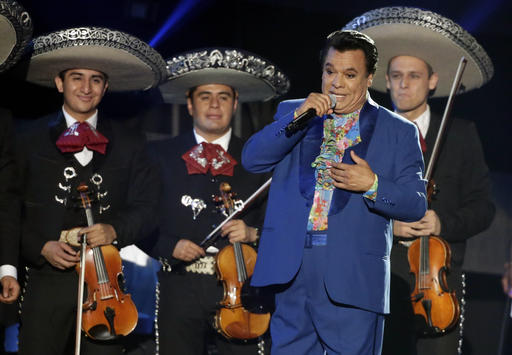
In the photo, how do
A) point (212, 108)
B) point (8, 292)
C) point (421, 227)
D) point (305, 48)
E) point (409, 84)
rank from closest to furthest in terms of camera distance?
point (8, 292) < point (421, 227) < point (409, 84) < point (212, 108) < point (305, 48)

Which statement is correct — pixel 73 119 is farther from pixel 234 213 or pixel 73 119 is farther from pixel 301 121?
pixel 301 121

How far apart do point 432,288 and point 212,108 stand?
163cm

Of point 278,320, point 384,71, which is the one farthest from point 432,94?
point 278,320

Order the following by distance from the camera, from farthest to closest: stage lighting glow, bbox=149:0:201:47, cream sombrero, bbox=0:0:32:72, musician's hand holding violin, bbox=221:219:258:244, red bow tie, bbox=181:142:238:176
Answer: stage lighting glow, bbox=149:0:201:47 → red bow tie, bbox=181:142:238:176 → musician's hand holding violin, bbox=221:219:258:244 → cream sombrero, bbox=0:0:32:72

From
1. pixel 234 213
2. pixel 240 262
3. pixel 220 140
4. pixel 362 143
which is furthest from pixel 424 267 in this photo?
pixel 220 140

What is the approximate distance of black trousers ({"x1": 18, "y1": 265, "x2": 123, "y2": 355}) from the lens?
4.17 metres

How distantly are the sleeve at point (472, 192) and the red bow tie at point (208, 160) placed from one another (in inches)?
45.3

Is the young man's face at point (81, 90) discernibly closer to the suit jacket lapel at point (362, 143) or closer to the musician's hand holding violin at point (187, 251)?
the musician's hand holding violin at point (187, 251)

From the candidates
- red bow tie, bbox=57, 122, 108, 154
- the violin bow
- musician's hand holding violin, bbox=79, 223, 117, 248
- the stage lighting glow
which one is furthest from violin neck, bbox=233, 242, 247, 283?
the stage lighting glow

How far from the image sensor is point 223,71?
4.96 m

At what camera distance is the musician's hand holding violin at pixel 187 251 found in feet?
15.0

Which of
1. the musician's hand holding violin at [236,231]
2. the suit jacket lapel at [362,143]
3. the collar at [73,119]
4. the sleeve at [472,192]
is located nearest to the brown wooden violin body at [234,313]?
the musician's hand holding violin at [236,231]

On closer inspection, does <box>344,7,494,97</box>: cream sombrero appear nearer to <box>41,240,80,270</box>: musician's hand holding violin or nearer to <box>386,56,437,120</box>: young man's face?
<box>386,56,437,120</box>: young man's face

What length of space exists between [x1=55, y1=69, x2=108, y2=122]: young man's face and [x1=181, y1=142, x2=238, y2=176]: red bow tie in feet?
1.98
